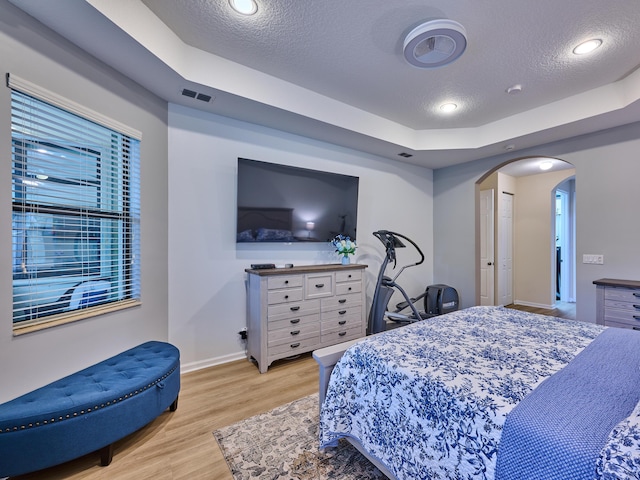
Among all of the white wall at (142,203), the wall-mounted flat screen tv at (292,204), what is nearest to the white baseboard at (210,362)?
the white wall at (142,203)

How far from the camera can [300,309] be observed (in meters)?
3.06

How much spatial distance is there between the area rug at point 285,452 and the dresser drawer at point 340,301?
1.23m

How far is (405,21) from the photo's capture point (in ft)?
6.70

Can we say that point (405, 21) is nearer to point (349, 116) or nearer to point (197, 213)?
point (349, 116)

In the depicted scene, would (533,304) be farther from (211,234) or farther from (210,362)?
(211,234)

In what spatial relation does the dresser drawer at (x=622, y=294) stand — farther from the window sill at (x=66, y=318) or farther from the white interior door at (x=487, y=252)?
the window sill at (x=66, y=318)

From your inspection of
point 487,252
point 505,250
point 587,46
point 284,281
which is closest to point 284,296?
point 284,281

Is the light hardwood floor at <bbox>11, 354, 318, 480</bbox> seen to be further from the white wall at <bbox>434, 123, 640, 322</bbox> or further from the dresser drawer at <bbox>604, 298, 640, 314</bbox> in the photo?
the white wall at <bbox>434, 123, 640, 322</bbox>

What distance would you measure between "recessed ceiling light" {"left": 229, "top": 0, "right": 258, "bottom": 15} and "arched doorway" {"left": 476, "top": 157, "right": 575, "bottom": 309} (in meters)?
4.83

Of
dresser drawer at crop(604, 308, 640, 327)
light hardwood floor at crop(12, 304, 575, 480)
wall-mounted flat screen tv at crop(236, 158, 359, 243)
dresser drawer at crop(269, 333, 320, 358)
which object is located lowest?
light hardwood floor at crop(12, 304, 575, 480)

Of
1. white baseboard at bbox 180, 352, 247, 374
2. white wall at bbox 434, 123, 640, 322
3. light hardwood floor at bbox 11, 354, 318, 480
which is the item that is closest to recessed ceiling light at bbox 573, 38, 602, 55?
white wall at bbox 434, 123, 640, 322

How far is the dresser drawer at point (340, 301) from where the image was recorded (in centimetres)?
325

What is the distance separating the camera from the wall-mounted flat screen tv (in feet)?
10.1

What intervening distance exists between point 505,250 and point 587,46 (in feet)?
13.7
